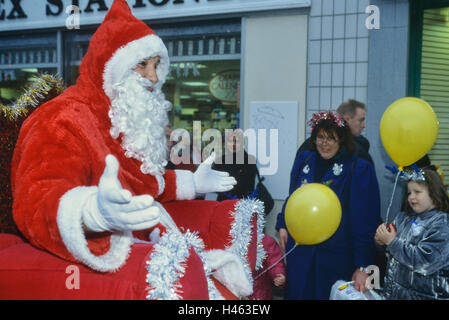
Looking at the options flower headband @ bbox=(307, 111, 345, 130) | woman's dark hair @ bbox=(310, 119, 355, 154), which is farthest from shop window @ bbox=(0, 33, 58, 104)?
woman's dark hair @ bbox=(310, 119, 355, 154)

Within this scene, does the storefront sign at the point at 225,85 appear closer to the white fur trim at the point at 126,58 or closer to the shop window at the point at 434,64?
the shop window at the point at 434,64

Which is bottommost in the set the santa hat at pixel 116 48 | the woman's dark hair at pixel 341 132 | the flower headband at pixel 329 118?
the woman's dark hair at pixel 341 132

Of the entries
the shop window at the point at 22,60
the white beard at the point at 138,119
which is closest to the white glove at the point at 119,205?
the white beard at the point at 138,119

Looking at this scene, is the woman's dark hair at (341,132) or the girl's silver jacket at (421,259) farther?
the woman's dark hair at (341,132)

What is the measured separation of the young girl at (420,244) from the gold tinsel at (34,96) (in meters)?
2.31

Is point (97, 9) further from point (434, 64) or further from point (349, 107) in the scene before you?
point (434, 64)

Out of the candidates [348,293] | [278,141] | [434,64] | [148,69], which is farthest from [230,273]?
[434,64]

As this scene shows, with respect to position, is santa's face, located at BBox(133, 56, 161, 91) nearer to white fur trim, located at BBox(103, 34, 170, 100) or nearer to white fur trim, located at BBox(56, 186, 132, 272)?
white fur trim, located at BBox(103, 34, 170, 100)

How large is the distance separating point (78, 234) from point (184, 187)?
93 cm

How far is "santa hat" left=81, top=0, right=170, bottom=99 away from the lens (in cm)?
182

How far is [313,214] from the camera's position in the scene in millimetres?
2584

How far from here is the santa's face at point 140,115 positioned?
1.83 meters

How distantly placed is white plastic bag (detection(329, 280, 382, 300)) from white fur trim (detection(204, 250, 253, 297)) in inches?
58.0

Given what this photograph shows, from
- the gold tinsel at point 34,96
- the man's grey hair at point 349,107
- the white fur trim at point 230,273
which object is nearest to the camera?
the white fur trim at point 230,273
